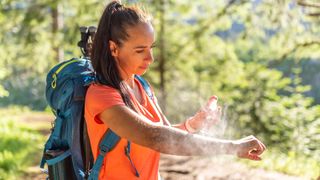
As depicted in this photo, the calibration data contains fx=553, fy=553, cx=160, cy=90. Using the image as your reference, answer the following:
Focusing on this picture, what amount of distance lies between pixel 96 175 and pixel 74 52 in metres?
11.2

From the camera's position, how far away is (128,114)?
160cm

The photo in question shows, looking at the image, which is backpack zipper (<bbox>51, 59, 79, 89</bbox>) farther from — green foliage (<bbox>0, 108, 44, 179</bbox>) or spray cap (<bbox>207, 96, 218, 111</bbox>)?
green foliage (<bbox>0, 108, 44, 179</bbox>)

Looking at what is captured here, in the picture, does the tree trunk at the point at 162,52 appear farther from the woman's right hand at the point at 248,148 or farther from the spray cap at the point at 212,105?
the woman's right hand at the point at 248,148

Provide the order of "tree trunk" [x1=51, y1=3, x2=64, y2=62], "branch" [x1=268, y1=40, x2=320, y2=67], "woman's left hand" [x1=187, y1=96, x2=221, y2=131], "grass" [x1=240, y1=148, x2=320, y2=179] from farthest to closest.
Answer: "tree trunk" [x1=51, y1=3, x2=64, y2=62]
"branch" [x1=268, y1=40, x2=320, y2=67]
"grass" [x1=240, y1=148, x2=320, y2=179]
"woman's left hand" [x1=187, y1=96, x2=221, y2=131]

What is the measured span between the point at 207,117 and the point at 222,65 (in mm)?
9618

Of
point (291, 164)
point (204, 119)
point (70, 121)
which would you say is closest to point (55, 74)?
point (70, 121)

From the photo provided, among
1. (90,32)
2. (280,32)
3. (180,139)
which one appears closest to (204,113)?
(180,139)

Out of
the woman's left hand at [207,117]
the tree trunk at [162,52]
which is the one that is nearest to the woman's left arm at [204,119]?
the woman's left hand at [207,117]

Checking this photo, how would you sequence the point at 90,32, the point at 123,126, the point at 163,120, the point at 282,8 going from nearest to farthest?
the point at 123,126 → the point at 163,120 → the point at 90,32 → the point at 282,8

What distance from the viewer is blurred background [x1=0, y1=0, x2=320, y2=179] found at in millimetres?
8008

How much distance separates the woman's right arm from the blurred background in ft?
15.5

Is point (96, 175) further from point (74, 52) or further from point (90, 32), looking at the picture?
point (74, 52)

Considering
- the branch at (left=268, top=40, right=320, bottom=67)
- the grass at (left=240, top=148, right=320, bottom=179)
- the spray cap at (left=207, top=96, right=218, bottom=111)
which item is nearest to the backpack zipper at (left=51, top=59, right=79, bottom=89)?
the spray cap at (left=207, top=96, right=218, bottom=111)

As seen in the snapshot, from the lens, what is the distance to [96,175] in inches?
67.2
